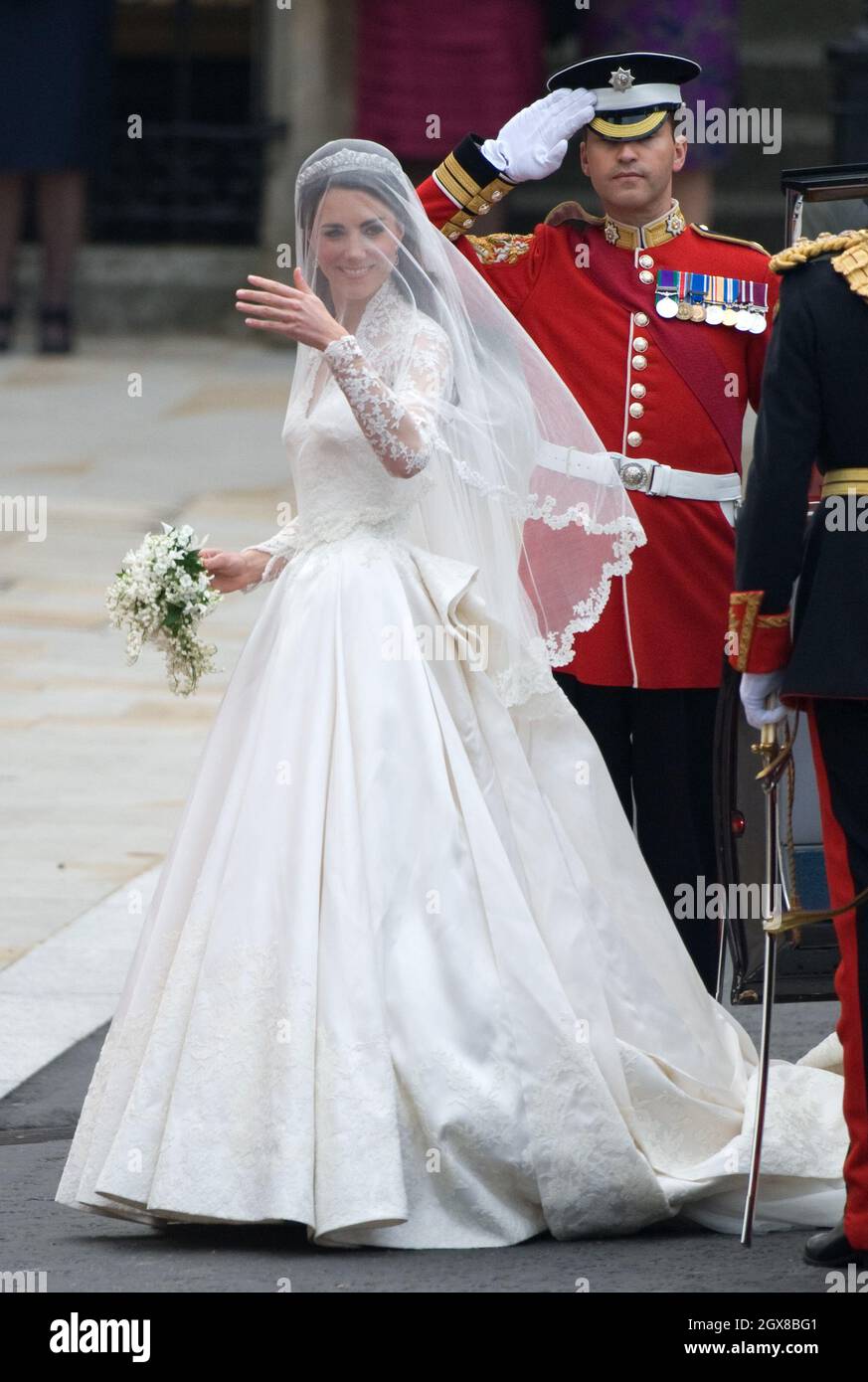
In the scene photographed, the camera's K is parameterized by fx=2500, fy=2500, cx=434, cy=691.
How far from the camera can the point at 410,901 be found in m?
4.15

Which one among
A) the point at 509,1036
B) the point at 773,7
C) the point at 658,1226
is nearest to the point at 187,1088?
the point at 509,1036

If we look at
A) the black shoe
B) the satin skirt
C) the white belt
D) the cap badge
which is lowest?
the black shoe

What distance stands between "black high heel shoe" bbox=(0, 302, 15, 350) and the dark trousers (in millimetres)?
8805

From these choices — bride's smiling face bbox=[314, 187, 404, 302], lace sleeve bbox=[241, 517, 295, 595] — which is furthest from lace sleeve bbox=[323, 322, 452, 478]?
lace sleeve bbox=[241, 517, 295, 595]

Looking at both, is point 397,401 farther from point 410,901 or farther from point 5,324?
point 5,324

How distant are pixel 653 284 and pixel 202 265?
9.30m

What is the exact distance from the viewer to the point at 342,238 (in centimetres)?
447

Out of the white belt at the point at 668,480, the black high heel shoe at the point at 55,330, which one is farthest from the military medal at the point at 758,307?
the black high heel shoe at the point at 55,330

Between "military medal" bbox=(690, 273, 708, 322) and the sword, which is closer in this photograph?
the sword

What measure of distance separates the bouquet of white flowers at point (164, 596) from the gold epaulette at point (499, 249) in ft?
3.21

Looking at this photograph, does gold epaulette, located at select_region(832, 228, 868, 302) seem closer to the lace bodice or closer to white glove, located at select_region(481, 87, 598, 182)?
the lace bodice

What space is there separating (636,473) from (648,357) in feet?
0.76

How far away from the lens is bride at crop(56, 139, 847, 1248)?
13.2 ft
